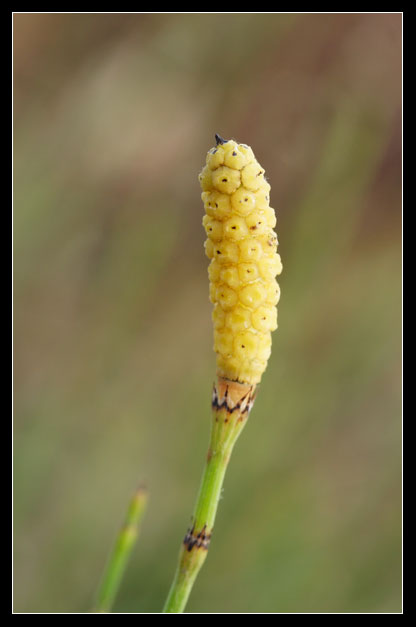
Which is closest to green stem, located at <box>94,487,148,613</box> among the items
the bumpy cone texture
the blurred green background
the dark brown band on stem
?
the dark brown band on stem

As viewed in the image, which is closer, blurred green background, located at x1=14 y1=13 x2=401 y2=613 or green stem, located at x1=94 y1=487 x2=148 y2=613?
green stem, located at x1=94 y1=487 x2=148 y2=613

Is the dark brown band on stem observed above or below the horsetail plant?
below

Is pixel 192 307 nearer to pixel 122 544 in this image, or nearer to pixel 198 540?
pixel 122 544

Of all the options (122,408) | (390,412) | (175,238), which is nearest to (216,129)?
(175,238)

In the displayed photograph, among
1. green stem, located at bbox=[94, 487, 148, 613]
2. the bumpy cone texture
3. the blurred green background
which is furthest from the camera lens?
the blurred green background

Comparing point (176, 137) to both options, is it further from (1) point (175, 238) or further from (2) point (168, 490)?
(2) point (168, 490)

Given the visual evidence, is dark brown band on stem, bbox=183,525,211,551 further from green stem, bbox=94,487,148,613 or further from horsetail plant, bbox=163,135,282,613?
green stem, bbox=94,487,148,613

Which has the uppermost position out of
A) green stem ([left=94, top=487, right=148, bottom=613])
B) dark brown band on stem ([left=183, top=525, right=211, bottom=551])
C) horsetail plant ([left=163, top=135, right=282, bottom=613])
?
horsetail plant ([left=163, top=135, right=282, bottom=613])
